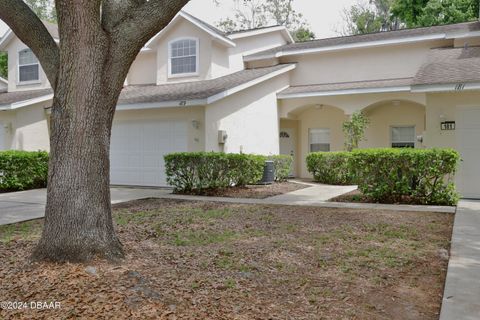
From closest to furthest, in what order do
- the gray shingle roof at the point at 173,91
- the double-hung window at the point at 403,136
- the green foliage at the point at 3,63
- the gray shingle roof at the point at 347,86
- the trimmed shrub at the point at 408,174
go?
the trimmed shrub at the point at 408,174
the gray shingle roof at the point at 173,91
the gray shingle roof at the point at 347,86
the double-hung window at the point at 403,136
the green foliage at the point at 3,63

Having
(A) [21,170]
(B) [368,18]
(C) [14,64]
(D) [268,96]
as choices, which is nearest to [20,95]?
(C) [14,64]

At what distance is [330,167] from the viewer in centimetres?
1538

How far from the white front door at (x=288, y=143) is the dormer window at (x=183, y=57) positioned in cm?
480

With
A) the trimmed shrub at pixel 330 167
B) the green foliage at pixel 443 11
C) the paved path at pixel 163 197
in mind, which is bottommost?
the paved path at pixel 163 197

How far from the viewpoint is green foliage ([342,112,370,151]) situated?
1581 cm

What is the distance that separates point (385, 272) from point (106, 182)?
11.0 feet

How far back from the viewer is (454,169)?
30.8ft

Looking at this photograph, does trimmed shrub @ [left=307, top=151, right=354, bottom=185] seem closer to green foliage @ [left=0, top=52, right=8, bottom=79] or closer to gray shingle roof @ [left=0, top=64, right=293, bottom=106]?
gray shingle roof @ [left=0, top=64, right=293, bottom=106]

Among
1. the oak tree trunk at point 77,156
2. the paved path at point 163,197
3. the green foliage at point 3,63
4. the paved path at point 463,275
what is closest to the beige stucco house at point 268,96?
the paved path at point 163,197

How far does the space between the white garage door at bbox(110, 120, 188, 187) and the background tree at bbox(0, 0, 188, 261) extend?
28.8 ft

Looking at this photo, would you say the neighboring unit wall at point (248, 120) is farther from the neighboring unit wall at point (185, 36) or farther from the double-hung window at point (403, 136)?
the double-hung window at point (403, 136)

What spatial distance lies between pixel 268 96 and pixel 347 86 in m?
3.12

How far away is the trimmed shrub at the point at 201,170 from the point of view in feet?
39.1

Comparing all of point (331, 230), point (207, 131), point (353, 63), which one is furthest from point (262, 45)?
point (331, 230)
